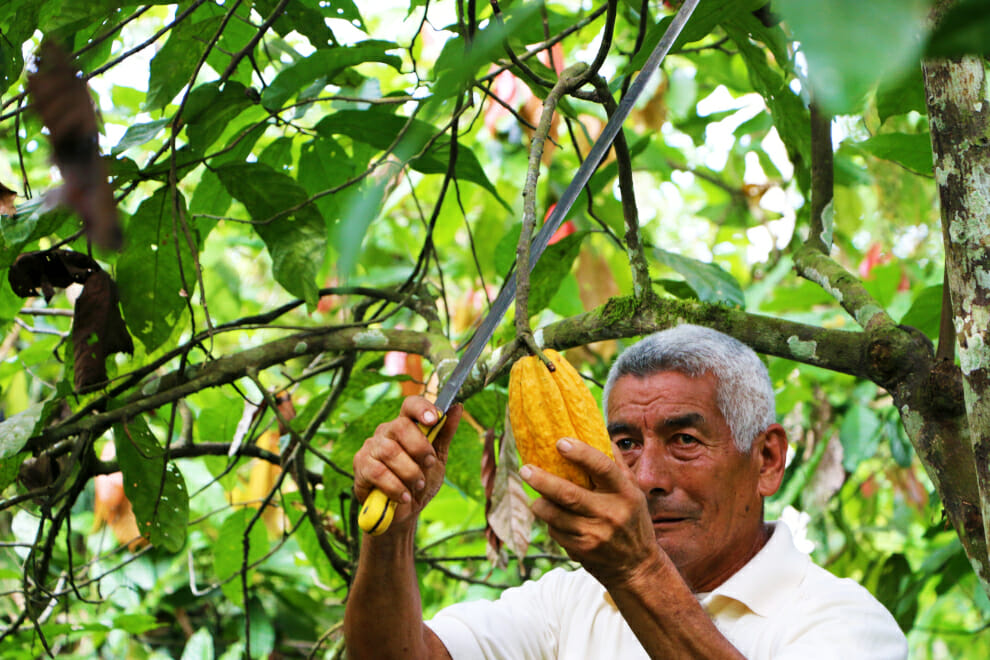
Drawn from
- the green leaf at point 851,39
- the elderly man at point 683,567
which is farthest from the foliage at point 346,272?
the elderly man at point 683,567

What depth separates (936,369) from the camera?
113cm

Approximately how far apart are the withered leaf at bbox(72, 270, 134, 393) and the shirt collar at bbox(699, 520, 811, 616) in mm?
1020

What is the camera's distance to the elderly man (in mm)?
1200

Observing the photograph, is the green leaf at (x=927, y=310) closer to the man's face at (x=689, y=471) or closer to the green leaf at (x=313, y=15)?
the man's face at (x=689, y=471)

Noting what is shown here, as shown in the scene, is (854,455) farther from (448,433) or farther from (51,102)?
(51,102)

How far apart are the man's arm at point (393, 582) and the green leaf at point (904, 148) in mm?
834

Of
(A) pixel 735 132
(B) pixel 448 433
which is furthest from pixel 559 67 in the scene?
(B) pixel 448 433

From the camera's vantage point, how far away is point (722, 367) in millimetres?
1488

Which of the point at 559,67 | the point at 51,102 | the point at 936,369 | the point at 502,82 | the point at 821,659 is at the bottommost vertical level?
the point at 821,659

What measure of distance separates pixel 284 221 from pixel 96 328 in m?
0.33

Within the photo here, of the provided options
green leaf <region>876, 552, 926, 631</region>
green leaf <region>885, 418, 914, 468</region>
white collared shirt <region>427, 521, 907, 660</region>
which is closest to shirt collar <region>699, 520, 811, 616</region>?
white collared shirt <region>427, 521, 907, 660</region>

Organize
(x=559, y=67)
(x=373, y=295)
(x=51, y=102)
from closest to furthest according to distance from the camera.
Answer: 1. (x=51, y=102)
2. (x=373, y=295)
3. (x=559, y=67)

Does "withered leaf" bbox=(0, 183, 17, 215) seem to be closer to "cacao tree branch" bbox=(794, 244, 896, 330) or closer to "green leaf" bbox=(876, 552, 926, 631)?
"cacao tree branch" bbox=(794, 244, 896, 330)

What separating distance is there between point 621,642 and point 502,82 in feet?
5.74
